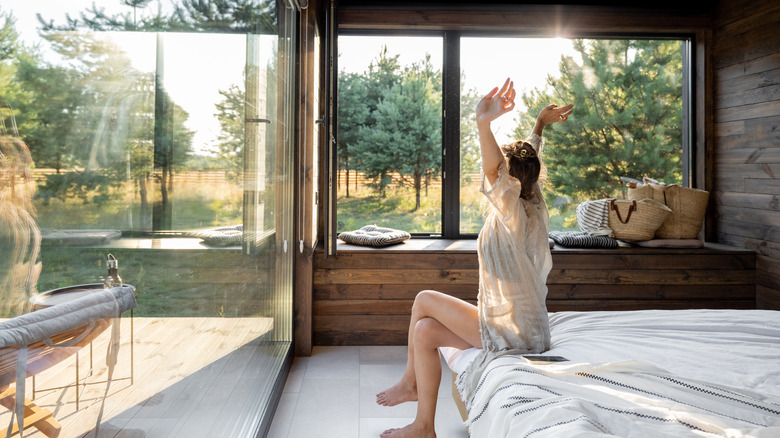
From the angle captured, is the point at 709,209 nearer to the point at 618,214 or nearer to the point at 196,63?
the point at 618,214

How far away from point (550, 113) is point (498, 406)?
1343 mm

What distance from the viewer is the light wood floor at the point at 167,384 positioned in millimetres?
646

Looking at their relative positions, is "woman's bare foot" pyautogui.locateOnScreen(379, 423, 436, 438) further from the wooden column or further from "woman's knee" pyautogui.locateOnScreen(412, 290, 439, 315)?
the wooden column

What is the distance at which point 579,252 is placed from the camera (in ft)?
11.0

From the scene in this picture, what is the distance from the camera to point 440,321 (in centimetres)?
209

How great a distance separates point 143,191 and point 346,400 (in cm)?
183

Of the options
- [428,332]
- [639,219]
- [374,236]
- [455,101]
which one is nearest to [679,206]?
[639,219]

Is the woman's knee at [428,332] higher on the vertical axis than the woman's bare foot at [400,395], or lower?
higher

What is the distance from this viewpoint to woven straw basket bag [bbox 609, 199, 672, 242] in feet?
11.3

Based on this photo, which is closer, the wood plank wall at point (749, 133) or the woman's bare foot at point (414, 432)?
the woman's bare foot at point (414, 432)

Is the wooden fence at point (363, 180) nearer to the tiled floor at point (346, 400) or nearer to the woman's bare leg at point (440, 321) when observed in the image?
the tiled floor at point (346, 400)

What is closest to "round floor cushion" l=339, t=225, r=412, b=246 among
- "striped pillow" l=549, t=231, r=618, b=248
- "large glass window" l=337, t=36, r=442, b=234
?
"large glass window" l=337, t=36, r=442, b=234

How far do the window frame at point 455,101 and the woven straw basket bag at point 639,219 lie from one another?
26.2 inches

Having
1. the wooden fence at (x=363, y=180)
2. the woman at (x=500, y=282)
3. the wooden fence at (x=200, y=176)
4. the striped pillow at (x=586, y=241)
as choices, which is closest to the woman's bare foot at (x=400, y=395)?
the woman at (x=500, y=282)
